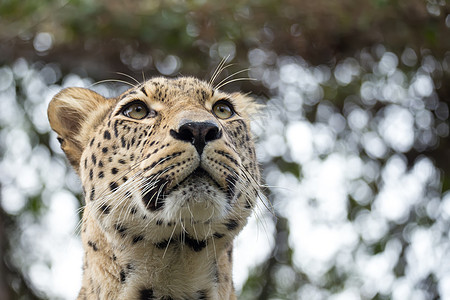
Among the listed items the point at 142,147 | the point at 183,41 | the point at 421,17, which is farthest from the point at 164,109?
the point at 421,17

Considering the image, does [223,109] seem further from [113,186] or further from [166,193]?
[166,193]

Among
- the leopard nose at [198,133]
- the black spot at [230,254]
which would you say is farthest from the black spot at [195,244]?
the leopard nose at [198,133]

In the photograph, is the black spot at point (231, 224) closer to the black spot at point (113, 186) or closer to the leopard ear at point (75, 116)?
the black spot at point (113, 186)

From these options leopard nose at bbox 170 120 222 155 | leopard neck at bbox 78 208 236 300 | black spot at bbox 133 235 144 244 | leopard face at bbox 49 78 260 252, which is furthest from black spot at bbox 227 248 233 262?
leopard nose at bbox 170 120 222 155

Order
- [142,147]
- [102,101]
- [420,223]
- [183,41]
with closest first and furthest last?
[142,147] → [102,101] → [183,41] → [420,223]

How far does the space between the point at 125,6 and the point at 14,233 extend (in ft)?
15.2

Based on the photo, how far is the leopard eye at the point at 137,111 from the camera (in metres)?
5.10

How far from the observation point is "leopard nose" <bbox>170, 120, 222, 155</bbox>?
4273 mm

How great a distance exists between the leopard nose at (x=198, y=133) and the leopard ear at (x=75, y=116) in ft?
5.06

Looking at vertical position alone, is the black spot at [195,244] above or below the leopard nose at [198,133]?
below

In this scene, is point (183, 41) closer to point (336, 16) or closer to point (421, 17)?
point (336, 16)

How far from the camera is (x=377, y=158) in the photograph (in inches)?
446

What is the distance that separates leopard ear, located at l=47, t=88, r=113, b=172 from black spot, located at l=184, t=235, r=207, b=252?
148cm

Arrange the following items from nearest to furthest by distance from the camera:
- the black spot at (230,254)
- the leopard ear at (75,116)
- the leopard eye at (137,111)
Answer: the leopard eye at (137,111), the black spot at (230,254), the leopard ear at (75,116)
